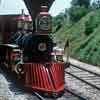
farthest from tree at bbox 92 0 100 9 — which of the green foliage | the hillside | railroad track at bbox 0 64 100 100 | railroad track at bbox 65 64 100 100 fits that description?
railroad track at bbox 0 64 100 100

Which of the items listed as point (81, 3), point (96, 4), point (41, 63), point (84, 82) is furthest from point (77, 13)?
point (41, 63)

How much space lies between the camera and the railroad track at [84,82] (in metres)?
13.3

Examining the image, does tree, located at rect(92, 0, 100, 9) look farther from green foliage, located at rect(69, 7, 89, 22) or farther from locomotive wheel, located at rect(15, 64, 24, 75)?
locomotive wheel, located at rect(15, 64, 24, 75)

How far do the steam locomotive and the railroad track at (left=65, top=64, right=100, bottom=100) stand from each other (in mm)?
1055

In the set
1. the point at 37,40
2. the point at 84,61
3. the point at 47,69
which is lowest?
the point at 84,61

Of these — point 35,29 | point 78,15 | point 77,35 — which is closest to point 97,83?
point 35,29

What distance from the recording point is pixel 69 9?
43.5 m

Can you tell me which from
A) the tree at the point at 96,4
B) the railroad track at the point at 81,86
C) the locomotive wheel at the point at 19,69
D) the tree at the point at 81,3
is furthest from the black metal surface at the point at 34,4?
the tree at the point at 81,3

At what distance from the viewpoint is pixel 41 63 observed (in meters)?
12.7

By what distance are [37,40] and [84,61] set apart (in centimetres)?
1123

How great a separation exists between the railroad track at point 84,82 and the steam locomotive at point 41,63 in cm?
105

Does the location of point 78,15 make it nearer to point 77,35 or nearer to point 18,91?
point 77,35

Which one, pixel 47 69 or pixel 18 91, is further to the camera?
pixel 18 91

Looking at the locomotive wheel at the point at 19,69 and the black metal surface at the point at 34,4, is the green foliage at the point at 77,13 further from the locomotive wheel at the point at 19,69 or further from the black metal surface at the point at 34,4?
the black metal surface at the point at 34,4
